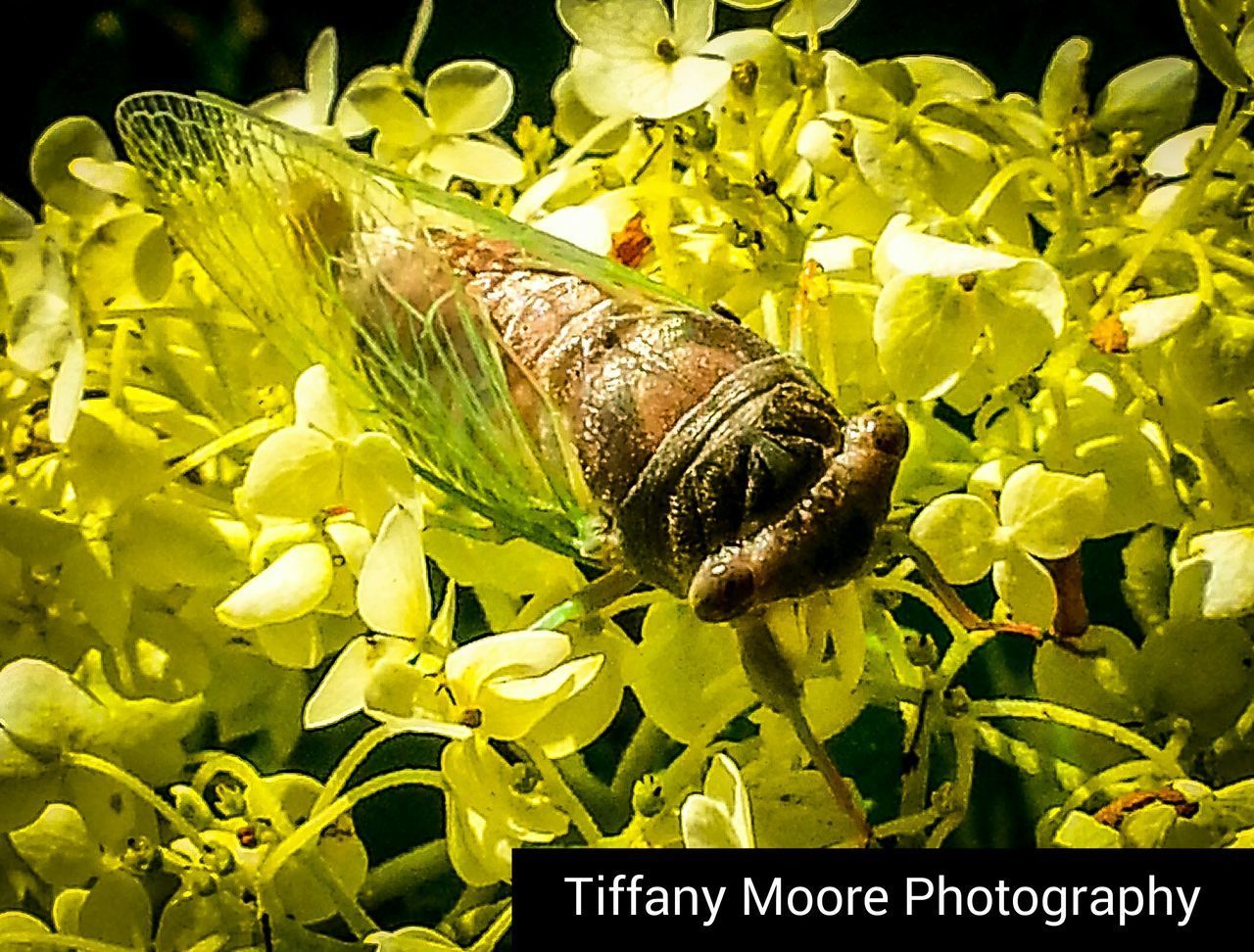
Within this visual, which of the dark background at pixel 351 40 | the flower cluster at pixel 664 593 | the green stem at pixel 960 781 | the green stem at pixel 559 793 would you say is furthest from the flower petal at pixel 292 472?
the dark background at pixel 351 40

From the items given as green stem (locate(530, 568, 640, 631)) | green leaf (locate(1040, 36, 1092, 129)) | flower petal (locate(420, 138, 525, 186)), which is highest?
green leaf (locate(1040, 36, 1092, 129))

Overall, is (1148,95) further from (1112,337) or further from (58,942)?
(58,942)

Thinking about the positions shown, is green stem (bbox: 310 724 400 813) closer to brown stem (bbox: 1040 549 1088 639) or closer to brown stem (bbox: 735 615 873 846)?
brown stem (bbox: 735 615 873 846)

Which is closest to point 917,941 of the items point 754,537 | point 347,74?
point 754,537

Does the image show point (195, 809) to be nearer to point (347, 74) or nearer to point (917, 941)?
point (917, 941)

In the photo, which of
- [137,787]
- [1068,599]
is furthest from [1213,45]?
[137,787]

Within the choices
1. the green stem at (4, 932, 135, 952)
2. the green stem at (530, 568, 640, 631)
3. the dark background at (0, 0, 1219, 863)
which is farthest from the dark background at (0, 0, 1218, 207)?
the green stem at (4, 932, 135, 952)
